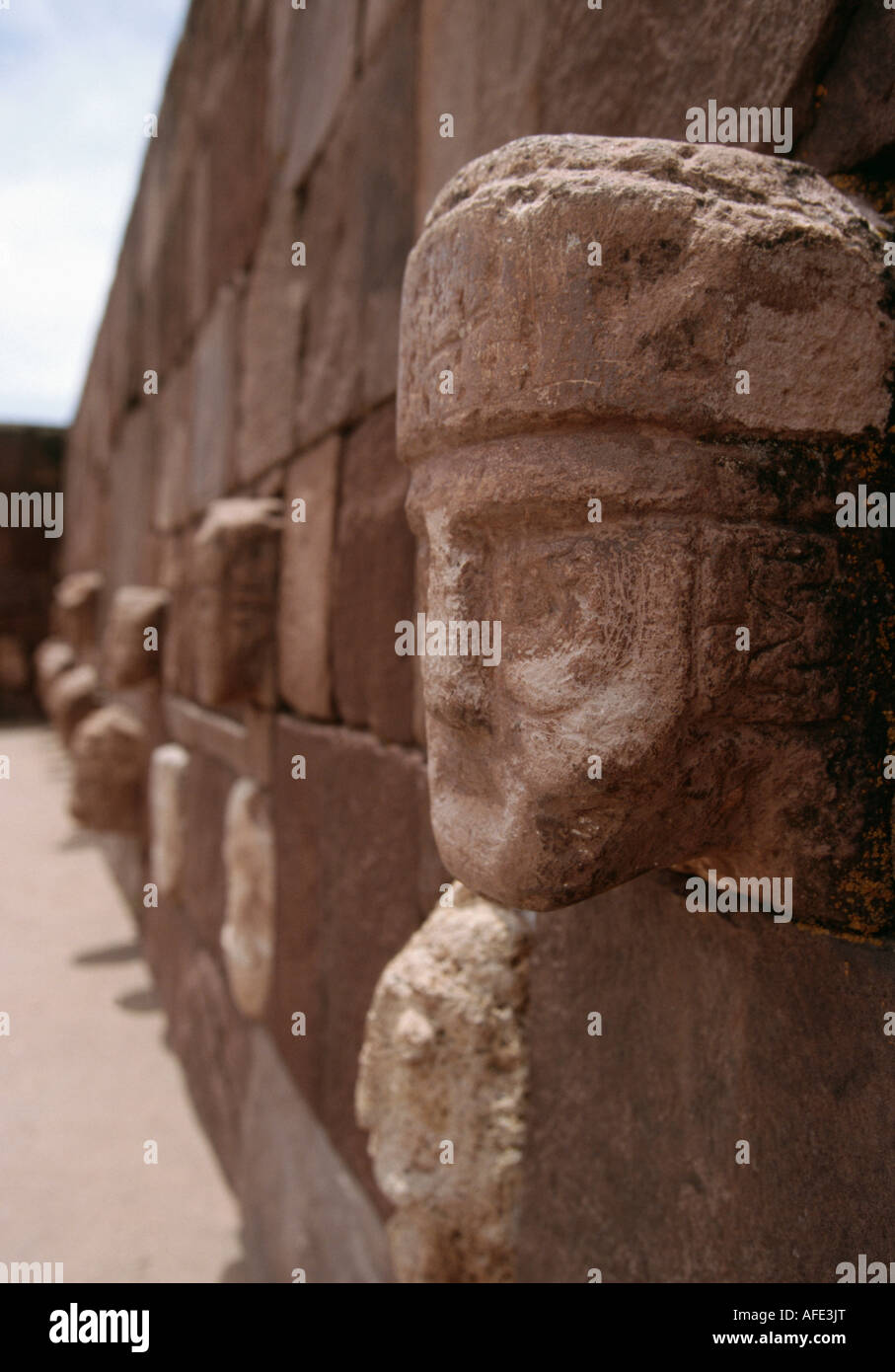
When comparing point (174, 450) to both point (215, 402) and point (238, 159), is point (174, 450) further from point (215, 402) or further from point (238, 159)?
point (238, 159)

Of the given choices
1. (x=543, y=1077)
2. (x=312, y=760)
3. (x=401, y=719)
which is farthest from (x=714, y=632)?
(x=312, y=760)

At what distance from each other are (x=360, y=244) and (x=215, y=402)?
56.4 inches

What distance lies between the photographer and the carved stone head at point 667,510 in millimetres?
757

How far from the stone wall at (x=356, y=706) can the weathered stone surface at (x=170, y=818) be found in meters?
0.01

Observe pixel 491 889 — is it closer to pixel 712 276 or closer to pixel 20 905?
pixel 712 276

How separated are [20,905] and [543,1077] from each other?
4.48 metres

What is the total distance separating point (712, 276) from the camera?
75 cm

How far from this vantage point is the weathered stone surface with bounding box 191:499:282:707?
239 centimetres

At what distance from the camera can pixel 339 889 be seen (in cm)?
203

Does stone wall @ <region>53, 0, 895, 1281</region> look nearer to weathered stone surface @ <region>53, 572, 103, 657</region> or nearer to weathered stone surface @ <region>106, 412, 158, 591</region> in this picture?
weathered stone surface @ <region>106, 412, 158, 591</region>

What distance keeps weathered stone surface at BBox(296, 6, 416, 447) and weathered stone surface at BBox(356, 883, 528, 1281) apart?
3.22 ft

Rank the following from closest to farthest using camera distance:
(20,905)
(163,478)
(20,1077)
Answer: (20,1077), (163,478), (20,905)

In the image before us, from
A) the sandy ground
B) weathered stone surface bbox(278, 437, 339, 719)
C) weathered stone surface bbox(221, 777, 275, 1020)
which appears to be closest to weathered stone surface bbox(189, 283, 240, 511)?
weathered stone surface bbox(278, 437, 339, 719)

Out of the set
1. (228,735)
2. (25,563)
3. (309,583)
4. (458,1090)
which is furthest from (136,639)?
(25,563)
